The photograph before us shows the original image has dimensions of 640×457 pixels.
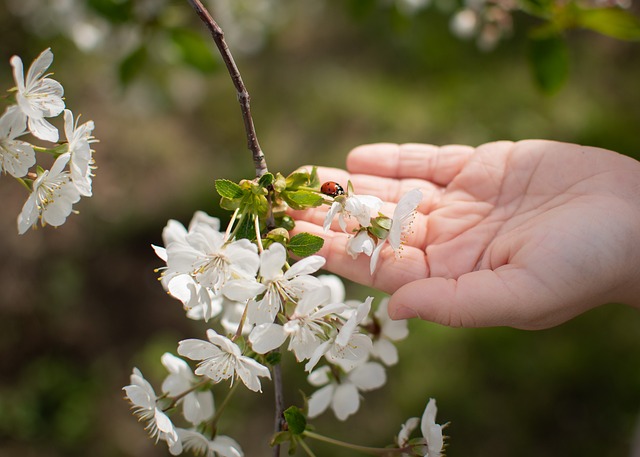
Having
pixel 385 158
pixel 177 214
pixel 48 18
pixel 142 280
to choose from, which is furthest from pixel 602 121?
pixel 48 18

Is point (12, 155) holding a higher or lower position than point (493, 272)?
higher

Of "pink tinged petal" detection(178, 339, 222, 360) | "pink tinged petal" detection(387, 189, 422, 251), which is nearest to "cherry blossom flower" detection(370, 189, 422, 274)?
"pink tinged petal" detection(387, 189, 422, 251)

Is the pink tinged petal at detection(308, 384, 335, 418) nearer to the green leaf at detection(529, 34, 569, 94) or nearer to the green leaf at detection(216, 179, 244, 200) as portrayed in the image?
the green leaf at detection(216, 179, 244, 200)

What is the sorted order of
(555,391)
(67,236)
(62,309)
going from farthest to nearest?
(67,236) → (62,309) → (555,391)

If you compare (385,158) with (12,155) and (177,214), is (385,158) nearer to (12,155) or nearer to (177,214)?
(12,155)

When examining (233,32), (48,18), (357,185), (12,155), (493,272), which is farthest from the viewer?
(233,32)
